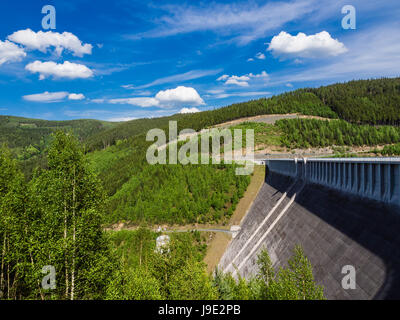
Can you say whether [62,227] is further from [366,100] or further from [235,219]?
[366,100]

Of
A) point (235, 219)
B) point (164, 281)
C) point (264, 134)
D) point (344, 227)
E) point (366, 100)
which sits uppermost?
point (366, 100)

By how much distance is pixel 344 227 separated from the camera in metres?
21.9

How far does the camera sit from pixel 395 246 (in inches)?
625

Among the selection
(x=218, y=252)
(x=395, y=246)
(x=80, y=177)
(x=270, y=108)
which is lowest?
(x=218, y=252)

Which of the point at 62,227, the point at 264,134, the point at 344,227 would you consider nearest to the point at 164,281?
the point at 62,227

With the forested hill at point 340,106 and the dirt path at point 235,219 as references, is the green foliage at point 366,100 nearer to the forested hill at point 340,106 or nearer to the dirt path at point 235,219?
the forested hill at point 340,106

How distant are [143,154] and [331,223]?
118m

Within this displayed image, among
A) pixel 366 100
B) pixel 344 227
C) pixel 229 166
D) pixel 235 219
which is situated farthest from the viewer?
pixel 366 100

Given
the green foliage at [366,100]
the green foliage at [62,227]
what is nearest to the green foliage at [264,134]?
the green foliage at [366,100]

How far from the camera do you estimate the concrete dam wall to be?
1630 cm

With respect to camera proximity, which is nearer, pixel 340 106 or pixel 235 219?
pixel 235 219

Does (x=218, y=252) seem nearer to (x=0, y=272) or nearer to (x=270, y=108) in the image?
(x=0, y=272)
